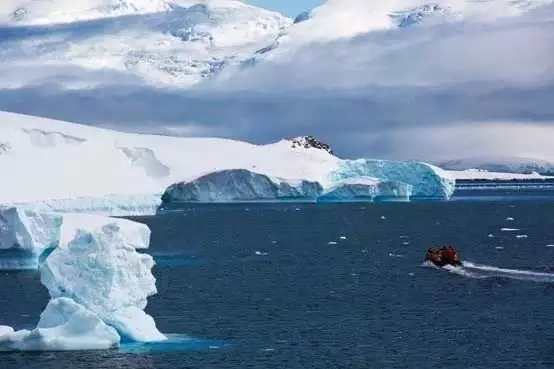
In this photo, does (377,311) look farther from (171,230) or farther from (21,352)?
(171,230)

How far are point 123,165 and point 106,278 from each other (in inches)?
2380

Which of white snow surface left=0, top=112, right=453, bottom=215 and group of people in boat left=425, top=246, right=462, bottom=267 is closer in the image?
group of people in boat left=425, top=246, right=462, bottom=267

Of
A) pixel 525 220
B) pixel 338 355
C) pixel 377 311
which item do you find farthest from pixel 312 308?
pixel 525 220

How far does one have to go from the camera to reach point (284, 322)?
132ft

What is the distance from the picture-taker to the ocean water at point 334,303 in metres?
33.7

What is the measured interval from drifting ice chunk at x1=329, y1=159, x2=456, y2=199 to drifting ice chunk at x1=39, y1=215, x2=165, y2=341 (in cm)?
8921

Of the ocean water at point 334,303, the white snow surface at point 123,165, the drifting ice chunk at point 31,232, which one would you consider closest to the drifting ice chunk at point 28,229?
the drifting ice chunk at point 31,232

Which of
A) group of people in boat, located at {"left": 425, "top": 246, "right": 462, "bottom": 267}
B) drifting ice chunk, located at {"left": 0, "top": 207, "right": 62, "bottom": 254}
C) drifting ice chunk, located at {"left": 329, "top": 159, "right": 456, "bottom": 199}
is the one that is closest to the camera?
drifting ice chunk, located at {"left": 0, "top": 207, "right": 62, "bottom": 254}

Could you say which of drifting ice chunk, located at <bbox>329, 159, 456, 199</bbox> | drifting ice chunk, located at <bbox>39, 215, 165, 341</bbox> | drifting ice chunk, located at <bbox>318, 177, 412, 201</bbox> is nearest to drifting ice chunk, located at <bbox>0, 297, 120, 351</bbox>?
drifting ice chunk, located at <bbox>39, 215, 165, 341</bbox>

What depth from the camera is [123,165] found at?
94.6 m

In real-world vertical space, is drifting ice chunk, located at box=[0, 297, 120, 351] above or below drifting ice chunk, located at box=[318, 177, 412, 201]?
below

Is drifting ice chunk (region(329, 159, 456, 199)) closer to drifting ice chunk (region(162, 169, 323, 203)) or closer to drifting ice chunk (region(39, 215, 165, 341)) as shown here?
drifting ice chunk (region(162, 169, 323, 203))

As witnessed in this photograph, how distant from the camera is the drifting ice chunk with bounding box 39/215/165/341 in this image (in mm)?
34562

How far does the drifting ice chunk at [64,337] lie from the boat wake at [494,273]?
23.8 m
